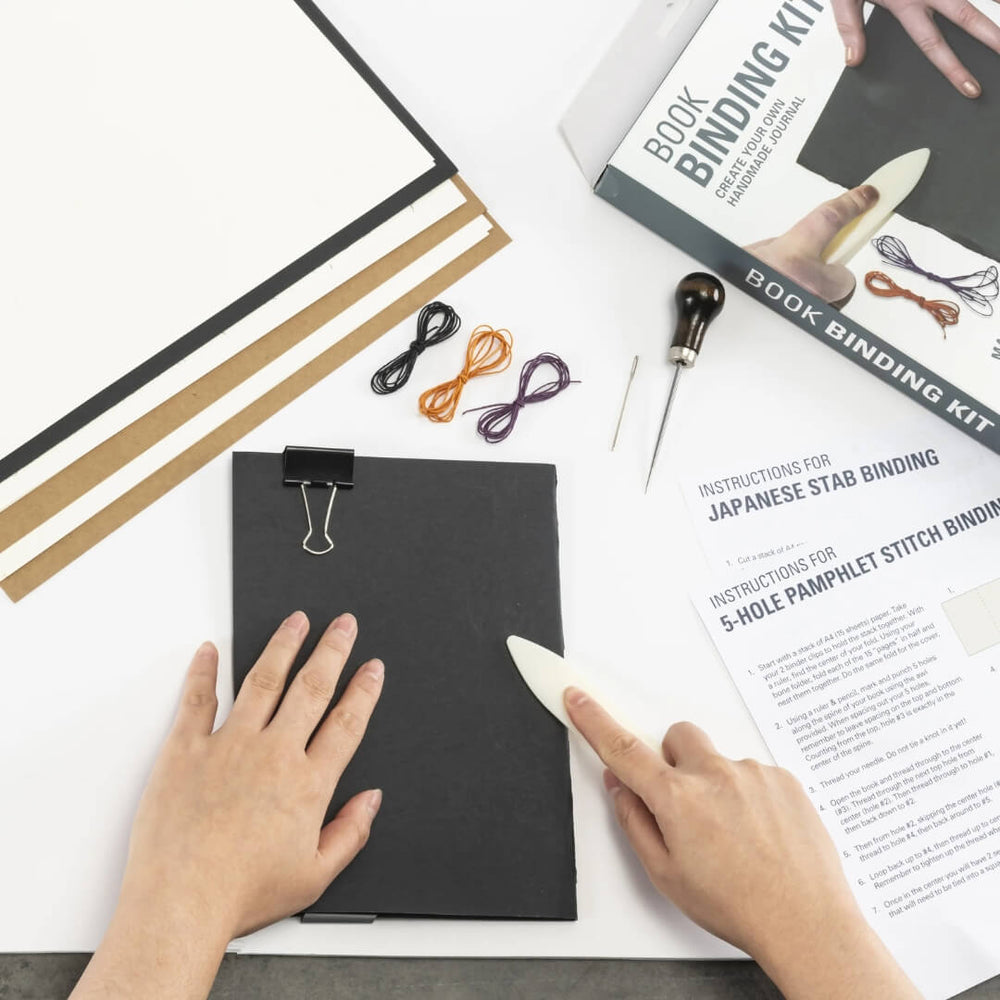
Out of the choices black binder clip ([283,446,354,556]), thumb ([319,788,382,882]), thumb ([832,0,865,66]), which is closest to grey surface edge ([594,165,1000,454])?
thumb ([832,0,865,66])

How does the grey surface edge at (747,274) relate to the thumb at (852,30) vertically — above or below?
below

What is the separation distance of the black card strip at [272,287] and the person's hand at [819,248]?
34 cm

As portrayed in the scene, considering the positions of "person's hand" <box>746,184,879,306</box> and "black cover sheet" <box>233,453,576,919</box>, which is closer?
"black cover sheet" <box>233,453,576,919</box>

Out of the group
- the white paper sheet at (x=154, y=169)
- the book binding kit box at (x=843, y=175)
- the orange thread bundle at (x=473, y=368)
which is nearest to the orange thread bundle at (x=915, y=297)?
the book binding kit box at (x=843, y=175)

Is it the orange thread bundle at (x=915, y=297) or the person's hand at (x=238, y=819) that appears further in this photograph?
the orange thread bundle at (x=915, y=297)

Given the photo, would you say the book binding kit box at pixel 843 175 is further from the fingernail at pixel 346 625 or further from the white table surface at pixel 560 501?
the fingernail at pixel 346 625

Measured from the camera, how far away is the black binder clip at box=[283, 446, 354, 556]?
944 mm

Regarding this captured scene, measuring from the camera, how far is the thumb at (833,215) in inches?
39.3

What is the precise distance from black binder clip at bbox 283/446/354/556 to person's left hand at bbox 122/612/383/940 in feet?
0.32

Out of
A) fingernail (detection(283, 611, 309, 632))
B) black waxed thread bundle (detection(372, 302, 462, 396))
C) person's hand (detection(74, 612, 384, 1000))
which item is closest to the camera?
person's hand (detection(74, 612, 384, 1000))

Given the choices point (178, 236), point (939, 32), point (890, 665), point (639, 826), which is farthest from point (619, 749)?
point (939, 32)

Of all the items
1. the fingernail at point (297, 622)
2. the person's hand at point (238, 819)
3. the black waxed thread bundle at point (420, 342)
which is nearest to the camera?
the person's hand at point (238, 819)

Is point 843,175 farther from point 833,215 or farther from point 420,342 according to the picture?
point 420,342

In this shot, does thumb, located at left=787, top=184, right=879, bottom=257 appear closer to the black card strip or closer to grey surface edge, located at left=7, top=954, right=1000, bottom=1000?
the black card strip
